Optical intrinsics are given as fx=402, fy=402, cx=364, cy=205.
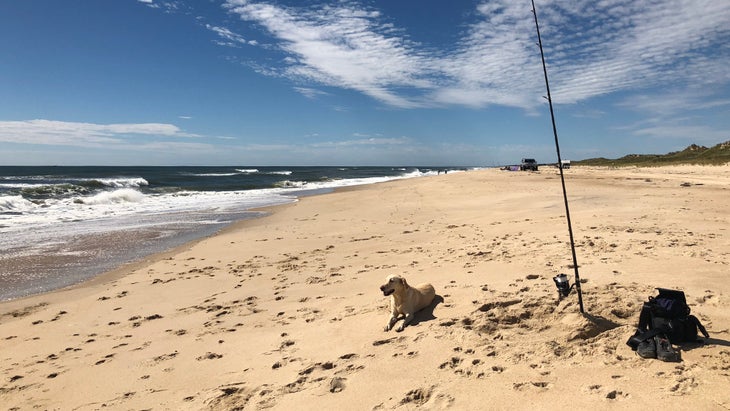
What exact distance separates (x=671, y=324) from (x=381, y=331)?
2.69 m

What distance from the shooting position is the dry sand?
3.21 m

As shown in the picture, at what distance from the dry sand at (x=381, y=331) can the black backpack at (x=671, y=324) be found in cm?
14

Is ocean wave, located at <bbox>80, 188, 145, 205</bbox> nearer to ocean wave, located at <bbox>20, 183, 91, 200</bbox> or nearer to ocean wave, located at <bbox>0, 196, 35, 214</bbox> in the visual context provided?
ocean wave, located at <bbox>0, 196, 35, 214</bbox>

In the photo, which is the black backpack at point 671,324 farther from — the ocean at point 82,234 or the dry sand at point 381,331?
the ocean at point 82,234

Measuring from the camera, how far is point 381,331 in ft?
14.8

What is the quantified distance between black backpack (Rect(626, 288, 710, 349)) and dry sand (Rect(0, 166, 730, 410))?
14 cm

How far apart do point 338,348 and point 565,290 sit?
2.53 metres

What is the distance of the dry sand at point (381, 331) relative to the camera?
321cm

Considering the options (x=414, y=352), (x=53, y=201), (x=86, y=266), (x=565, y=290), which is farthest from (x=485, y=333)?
(x=53, y=201)

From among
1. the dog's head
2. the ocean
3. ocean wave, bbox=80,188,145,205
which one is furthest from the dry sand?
ocean wave, bbox=80,188,145,205

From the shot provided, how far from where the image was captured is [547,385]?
3111mm

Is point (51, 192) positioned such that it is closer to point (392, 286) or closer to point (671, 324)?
point (392, 286)

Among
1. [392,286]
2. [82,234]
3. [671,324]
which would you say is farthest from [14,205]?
[671,324]

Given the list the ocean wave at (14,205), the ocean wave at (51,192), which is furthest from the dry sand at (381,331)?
the ocean wave at (51,192)
